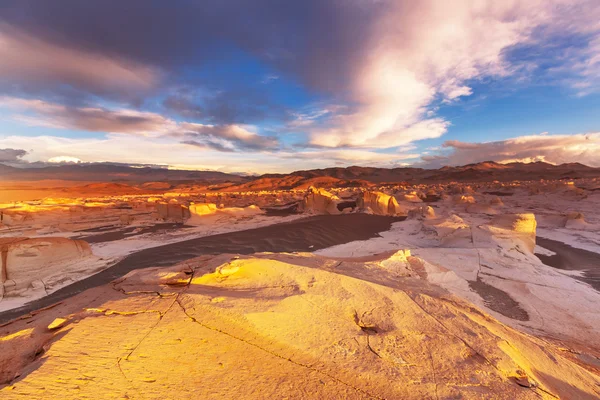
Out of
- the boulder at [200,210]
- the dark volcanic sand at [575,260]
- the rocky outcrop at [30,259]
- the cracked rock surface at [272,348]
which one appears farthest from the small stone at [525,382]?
the boulder at [200,210]

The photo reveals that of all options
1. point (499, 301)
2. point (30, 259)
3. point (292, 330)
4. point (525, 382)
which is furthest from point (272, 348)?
point (30, 259)

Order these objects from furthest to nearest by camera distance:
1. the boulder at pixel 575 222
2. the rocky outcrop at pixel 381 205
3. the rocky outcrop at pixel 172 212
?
the rocky outcrop at pixel 381 205
the rocky outcrop at pixel 172 212
the boulder at pixel 575 222

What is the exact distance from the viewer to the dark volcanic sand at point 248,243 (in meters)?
7.24

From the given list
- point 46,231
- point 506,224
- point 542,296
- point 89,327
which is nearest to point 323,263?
point 89,327

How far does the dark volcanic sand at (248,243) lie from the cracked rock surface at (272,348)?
452cm

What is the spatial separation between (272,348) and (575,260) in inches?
512

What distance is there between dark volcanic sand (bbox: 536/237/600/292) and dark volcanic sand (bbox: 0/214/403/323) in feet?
22.2

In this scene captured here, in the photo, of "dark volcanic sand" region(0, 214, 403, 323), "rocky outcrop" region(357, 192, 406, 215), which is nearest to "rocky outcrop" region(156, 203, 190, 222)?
"dark volcanic sand" region(0, 214, 403, 323)

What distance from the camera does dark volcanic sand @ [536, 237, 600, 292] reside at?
8002 millimetres

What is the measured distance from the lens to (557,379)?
2553 mm

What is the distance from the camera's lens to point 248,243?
11977mm

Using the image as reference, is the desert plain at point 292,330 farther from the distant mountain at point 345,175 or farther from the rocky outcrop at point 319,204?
the distant mountain at point 345,175

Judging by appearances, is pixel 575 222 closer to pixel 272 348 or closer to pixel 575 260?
pixel 575 260

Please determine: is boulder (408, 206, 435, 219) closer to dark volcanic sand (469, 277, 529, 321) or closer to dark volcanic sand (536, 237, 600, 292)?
dark volcanic sand (536, 237, 600, 292)
